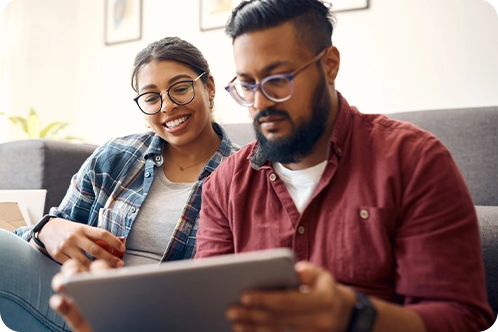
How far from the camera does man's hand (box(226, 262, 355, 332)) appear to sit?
1.87 feet

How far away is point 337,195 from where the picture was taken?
36.2 inches

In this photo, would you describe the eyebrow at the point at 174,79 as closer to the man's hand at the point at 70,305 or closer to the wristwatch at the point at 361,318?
the man's hand at the point at 70,305

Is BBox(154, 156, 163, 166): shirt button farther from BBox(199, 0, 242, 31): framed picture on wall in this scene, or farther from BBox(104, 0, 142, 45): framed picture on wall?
BBox(104, 0, 142, 45): framed picture on wall

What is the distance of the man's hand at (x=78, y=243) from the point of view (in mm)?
1152

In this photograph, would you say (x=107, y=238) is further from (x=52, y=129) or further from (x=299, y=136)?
(x=52, y=129)

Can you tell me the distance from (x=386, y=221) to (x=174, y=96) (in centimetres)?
77

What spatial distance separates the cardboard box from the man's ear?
1389 millimetres

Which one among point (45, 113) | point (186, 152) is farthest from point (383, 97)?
point (45, 113)

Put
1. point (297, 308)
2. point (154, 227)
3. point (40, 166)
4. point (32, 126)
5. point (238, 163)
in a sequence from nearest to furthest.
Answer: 1. point (297, 308)
2. point (238, 163)
3. point (154, 227)
4. point (40, 166)
5. point (32, 126)

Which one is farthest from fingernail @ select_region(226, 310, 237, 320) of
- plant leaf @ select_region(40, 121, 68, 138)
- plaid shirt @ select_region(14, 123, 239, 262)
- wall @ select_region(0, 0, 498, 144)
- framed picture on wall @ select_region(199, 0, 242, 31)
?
plant leaf @ select_region(40, 121, 68, 138)

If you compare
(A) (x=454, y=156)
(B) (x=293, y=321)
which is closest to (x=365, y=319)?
(B) (x=293, y=321)

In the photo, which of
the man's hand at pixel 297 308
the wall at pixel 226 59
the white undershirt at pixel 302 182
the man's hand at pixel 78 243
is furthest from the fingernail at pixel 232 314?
the wall at pixel 226 59

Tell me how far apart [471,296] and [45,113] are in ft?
10.2

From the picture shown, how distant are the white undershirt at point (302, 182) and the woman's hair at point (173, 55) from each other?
0.58 meters
